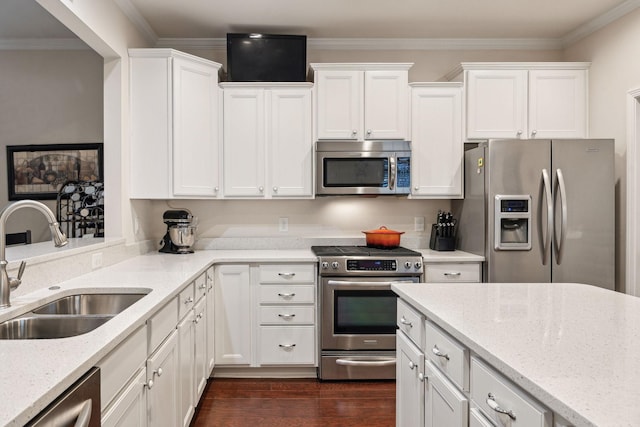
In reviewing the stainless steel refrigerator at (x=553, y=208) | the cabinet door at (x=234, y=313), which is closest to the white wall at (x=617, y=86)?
the stainless steel refrigerator at (x=553, y=208)

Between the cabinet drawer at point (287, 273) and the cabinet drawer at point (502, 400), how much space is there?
2.01 meters

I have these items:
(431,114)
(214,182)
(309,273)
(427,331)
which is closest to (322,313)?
(309,273)

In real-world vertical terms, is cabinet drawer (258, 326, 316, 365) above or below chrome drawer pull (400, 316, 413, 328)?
below

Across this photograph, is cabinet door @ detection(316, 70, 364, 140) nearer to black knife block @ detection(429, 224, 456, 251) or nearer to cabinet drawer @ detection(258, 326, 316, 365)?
black knife block @ detection(429, 224, 456, 251)

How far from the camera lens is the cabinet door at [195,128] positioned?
10.3ft

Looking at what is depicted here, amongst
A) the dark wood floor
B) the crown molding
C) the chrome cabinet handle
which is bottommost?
the dark wood floor

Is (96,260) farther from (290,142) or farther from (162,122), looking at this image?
(290,142)

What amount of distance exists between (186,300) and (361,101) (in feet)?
6.80

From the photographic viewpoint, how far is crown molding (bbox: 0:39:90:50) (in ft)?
11.7

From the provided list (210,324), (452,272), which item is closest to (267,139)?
(210,324)

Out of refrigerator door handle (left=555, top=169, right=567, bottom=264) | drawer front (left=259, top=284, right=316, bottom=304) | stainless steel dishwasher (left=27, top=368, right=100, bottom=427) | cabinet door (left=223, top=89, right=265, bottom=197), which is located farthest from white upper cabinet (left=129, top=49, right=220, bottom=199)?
refrigerator door handle (left=555, top=169, right=567, bottom=264)

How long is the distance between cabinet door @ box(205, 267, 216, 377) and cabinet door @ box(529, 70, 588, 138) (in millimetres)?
2820

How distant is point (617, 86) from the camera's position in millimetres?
3139

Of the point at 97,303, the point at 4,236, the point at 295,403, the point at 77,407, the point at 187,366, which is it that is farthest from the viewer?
the point at 295,403
